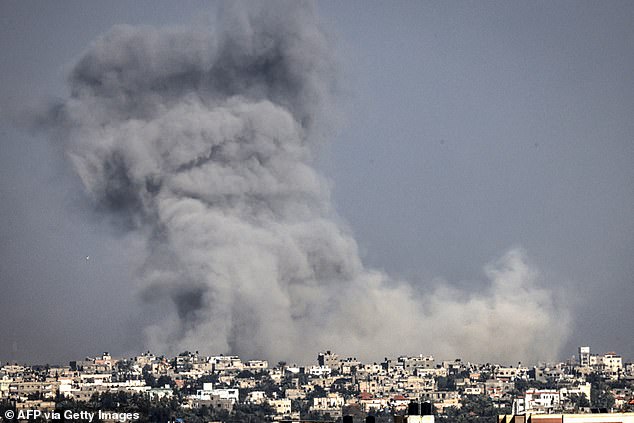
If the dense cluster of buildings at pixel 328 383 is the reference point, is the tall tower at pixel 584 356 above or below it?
above

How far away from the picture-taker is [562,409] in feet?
210

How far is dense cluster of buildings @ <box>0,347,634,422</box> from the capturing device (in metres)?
68.9

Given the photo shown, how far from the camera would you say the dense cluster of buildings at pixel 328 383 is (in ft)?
226

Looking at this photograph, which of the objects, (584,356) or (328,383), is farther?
(584,356)

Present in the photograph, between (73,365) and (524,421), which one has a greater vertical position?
(73,365)

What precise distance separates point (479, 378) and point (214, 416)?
96.6ft

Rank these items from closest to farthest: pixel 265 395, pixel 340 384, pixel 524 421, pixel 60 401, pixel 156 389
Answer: pixel 524 421, pixel 60 401, pixel 156 389, pixel 265 395, pixel 340 384

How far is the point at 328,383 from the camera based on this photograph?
87.4 m

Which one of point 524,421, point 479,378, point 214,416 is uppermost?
point 479,378

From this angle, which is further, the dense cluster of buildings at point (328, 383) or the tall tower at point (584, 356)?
the tall tower at point (584, 356)

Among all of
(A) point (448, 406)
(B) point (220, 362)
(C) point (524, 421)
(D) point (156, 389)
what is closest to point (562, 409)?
(A) point (448, 406)

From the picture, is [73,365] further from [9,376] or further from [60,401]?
[60,401]

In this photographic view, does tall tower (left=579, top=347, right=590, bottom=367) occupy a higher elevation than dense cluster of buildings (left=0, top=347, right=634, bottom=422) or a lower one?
higher

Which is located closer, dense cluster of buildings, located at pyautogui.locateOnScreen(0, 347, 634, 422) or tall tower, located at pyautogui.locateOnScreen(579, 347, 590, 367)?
dense cluster of buildings, located at pyautogui.locateOnScreen(0, 347, 634, 422)
